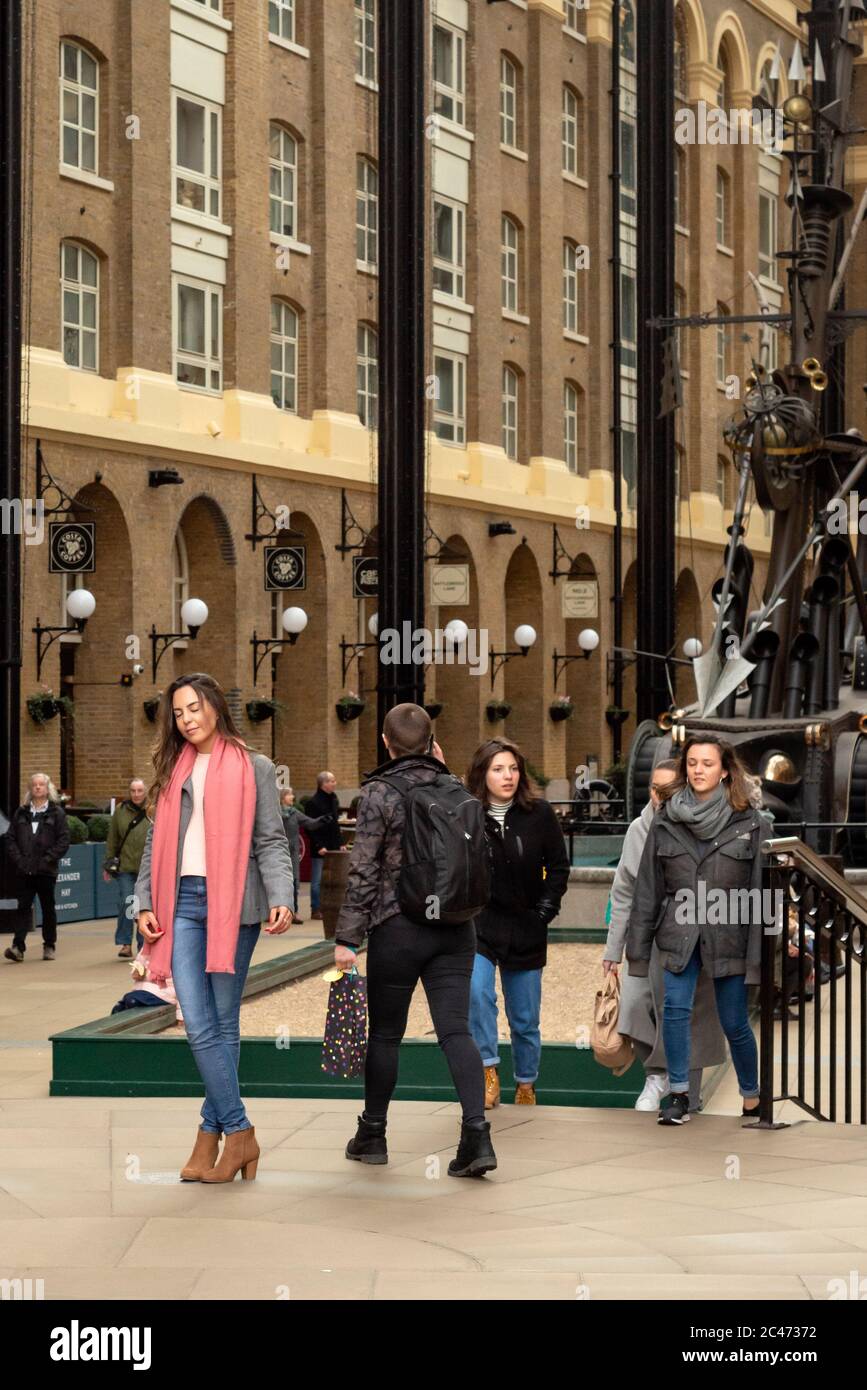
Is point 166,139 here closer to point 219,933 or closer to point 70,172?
point 70,172

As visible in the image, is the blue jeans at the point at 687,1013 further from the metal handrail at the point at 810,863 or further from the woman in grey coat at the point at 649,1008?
the metal handrail at the point at 810,863

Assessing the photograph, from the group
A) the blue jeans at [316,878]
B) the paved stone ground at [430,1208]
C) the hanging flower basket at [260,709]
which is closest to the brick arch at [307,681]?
the hanging flower basket at [260,709]

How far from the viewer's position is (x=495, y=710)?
42.3 m

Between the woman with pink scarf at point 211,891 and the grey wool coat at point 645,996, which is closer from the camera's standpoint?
the woman with pink scarf at point 211,891

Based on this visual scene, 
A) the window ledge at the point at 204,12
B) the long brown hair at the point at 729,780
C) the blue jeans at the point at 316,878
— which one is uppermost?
the window ledge at the point at 204,12

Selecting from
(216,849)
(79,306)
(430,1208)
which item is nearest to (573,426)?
(79,306)

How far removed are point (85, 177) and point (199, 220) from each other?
9.30ft

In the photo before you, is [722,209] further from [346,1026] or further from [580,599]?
Answer: [346,1026]

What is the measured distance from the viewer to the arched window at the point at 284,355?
36.4 meters

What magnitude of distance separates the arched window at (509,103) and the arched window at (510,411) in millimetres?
4627

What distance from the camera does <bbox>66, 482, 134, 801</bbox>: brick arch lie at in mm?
31656

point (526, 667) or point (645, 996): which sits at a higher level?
point (526, 667)

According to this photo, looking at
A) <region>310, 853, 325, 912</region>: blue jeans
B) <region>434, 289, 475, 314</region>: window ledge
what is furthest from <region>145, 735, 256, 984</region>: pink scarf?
<region>434, 289, 475, 314</region>: window ledge

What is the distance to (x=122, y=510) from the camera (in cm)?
3166
